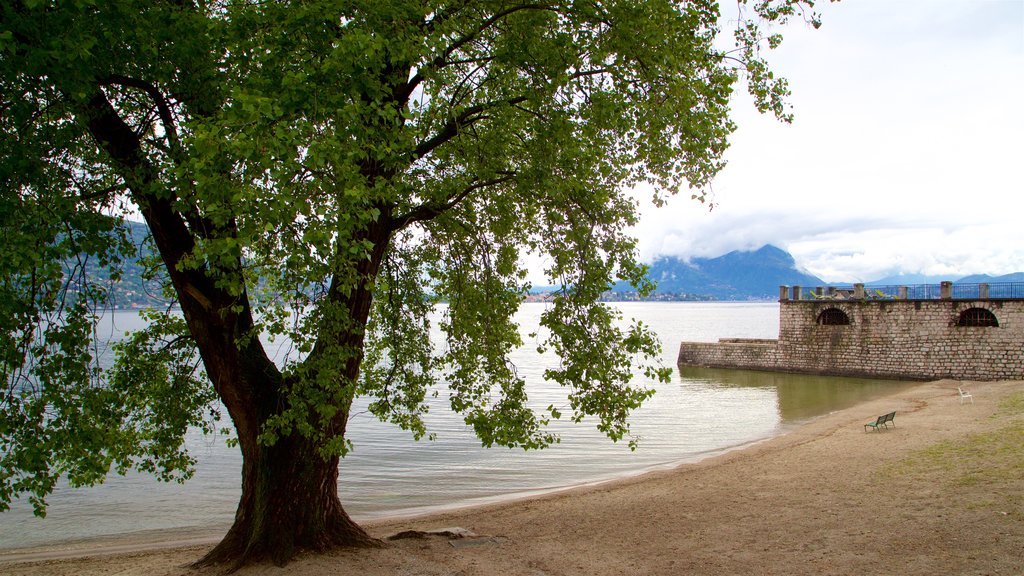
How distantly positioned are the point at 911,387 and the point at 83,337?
119 ft

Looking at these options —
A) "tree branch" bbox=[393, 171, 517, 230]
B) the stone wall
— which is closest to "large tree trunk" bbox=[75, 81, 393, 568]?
"tree branch" bbox=[393, 171, 517, 230]

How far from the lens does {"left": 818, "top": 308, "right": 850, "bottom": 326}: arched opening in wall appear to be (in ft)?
127

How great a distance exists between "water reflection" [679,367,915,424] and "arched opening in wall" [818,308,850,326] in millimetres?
3181

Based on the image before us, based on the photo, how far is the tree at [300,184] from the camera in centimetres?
571

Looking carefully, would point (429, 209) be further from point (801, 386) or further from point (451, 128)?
point (801, 386)

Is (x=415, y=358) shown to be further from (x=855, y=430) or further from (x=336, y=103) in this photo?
(x=855, y=430)

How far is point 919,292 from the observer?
3684 centimetres

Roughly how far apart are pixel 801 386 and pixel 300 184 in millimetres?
36233

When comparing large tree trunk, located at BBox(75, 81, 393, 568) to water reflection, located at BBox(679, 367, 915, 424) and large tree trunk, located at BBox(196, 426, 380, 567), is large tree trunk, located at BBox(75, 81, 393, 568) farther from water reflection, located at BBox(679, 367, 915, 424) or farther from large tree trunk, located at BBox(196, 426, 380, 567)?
water reflection, located at BBox(679, 367, 915, 424)

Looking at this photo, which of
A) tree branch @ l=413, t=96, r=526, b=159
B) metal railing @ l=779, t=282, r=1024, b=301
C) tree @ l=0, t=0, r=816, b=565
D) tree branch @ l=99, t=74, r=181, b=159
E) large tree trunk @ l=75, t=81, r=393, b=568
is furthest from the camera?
metal railing @ l=779, t=282, r=1024, b=301

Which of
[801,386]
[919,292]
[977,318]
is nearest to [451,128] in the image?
[801,386]

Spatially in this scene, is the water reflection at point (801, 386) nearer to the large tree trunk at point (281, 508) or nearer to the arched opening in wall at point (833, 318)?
the arched opening in wall at point (833, 318)

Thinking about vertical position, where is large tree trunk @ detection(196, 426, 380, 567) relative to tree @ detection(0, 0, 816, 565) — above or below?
below

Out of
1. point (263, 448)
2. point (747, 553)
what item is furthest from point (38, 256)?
point (747, 553)
